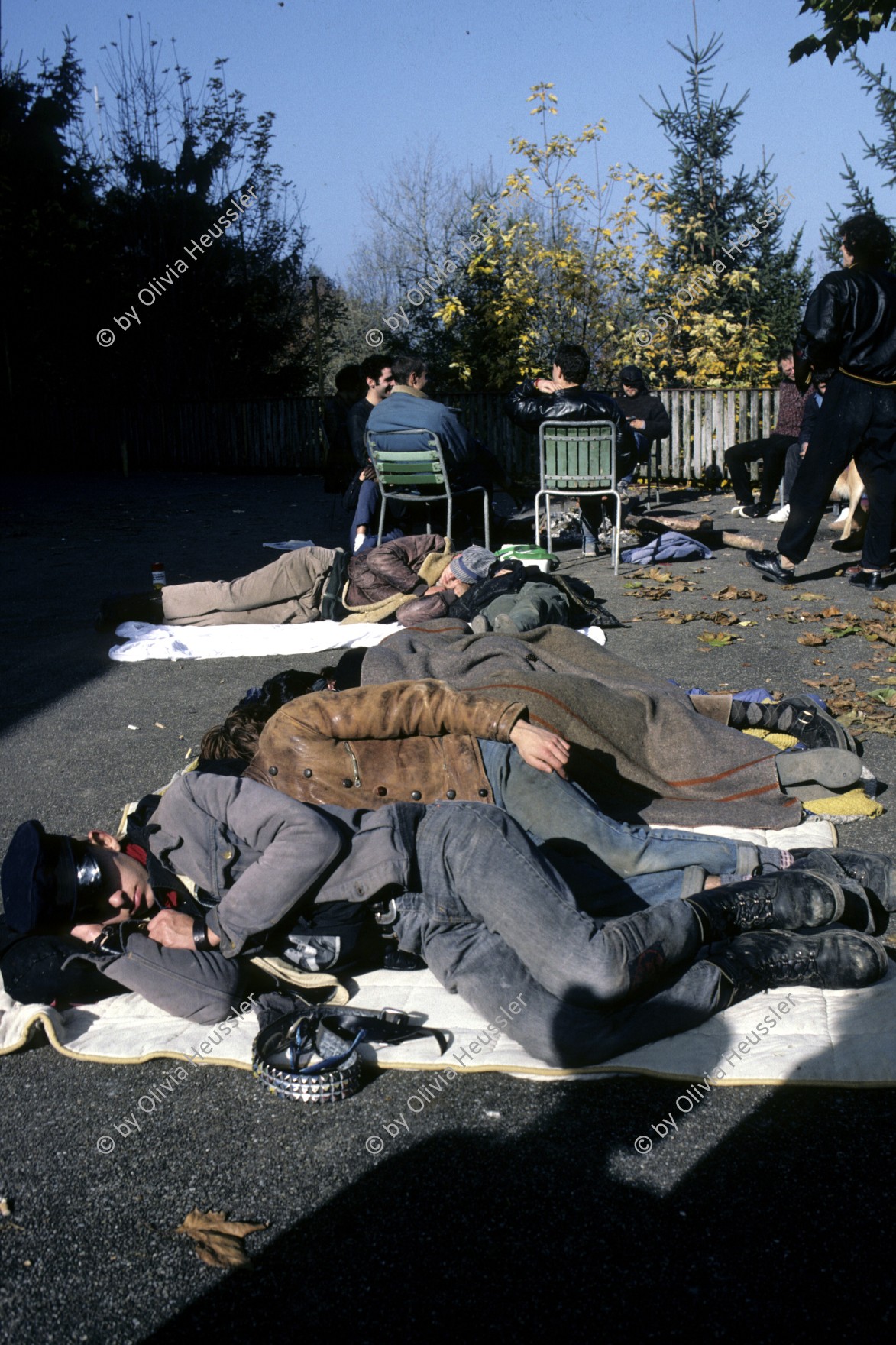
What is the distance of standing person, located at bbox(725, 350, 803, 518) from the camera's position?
12133 millimetres

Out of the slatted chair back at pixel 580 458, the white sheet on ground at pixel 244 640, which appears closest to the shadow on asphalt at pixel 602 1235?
the white sheet on ground at pixel 244 640

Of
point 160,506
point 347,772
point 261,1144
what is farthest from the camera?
point 160,506

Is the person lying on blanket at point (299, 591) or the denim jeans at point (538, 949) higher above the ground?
the person lying on blanket at point (299, 591)

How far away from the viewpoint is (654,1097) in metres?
2.62

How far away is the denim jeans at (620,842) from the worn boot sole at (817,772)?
0.74 m

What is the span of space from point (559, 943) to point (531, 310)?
16.0 meters

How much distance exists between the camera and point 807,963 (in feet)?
9.64

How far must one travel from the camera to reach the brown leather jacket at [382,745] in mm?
3432

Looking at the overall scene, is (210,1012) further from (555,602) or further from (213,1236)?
(555,602)

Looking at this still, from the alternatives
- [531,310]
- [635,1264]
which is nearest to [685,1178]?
[635,1264]

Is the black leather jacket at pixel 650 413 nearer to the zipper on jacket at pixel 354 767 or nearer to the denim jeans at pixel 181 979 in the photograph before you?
the zipper on jacket at pixel 354 767

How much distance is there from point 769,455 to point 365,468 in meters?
5.23

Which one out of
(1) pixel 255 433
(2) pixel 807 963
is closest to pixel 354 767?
(2) pixel 807 963

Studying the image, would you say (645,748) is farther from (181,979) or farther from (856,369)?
(856,369)
